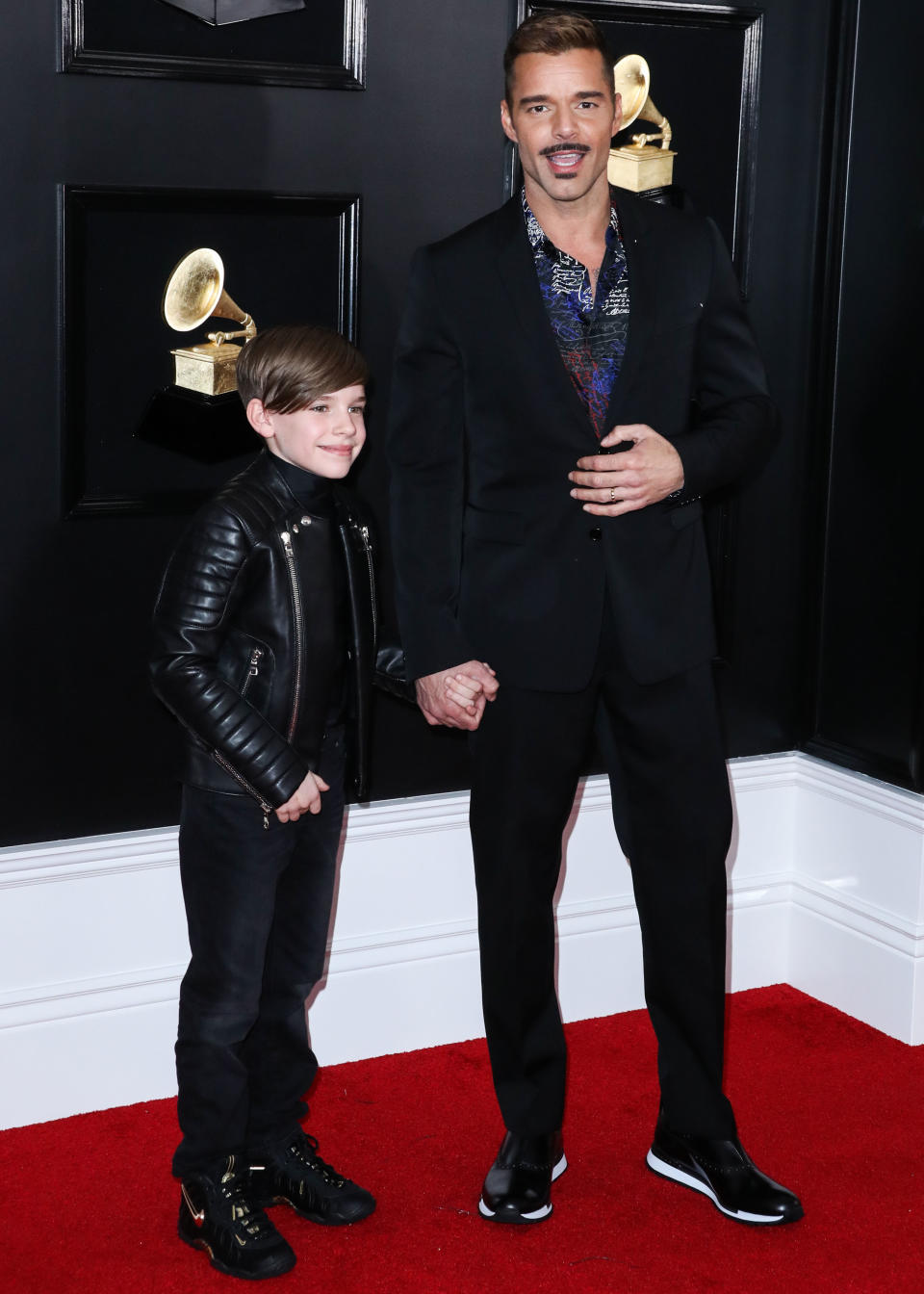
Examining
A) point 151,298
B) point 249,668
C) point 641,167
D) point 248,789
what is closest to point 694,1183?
point 248,789

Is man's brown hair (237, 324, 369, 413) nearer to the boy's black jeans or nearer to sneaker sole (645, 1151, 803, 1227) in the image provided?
the boy's black jeans

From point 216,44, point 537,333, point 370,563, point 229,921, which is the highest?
point 216,44

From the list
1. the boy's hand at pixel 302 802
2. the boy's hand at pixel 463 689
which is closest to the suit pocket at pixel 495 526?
the boy's hand at pixel 463 689

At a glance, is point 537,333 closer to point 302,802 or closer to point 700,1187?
point 302,802

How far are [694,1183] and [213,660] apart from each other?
1.24 meters

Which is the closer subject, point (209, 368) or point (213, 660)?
point (213, 660)

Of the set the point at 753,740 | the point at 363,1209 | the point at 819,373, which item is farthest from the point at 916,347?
the point at 363,1209

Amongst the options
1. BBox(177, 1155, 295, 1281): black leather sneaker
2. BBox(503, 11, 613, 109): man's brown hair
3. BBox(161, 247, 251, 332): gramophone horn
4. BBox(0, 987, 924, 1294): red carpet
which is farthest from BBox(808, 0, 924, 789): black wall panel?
BBox(177, 1155, 295, 1281): black leather sneaker

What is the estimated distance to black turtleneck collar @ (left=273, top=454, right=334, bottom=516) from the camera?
7.81 feet

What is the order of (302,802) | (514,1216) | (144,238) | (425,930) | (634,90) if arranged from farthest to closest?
(425,930) → (634,90) → (144,238) → (514,1216) → (302,802)

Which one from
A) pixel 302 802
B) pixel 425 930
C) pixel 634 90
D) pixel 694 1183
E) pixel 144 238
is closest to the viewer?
pixel 302 802

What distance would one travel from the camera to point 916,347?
3203 millimetres

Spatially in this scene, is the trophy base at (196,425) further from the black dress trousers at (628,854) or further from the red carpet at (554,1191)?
the red carpet at (554,1191)

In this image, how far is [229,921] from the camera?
238cm
